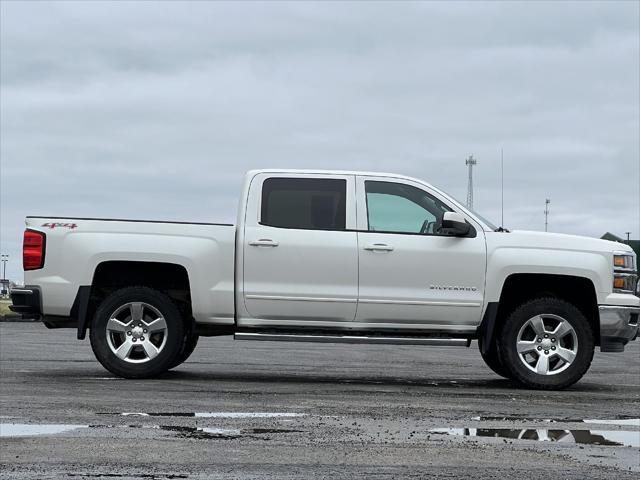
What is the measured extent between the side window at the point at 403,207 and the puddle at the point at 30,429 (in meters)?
4.67

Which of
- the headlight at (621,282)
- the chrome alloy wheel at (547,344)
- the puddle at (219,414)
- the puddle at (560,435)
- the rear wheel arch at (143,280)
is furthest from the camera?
the rear wheel arch at (143,280)

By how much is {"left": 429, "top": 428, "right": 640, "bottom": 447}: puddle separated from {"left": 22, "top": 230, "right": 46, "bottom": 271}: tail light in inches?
201

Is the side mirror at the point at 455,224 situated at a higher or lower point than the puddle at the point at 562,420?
higher

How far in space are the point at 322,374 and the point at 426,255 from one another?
6.58 feet

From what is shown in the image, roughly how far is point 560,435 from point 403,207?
14.4 ft

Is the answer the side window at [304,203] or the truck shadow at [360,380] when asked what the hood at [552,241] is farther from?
the side window at [304,203]

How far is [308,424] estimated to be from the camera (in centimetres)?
718

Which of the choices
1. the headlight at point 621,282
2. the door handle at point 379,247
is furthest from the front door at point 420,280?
the headlight at point 621,282

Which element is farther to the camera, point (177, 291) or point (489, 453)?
point (177, 291)

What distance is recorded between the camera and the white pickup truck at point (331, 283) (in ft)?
34.4

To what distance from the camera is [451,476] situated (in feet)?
17.4

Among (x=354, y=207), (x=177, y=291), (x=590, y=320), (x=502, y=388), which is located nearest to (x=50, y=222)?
(x=177, y=291)

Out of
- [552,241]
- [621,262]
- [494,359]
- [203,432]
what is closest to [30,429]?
[203,432]

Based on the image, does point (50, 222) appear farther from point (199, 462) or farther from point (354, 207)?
point (199, 462)
